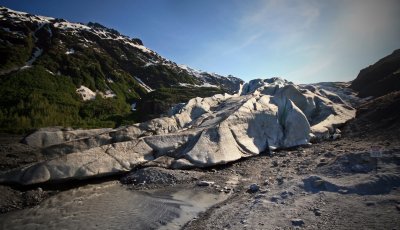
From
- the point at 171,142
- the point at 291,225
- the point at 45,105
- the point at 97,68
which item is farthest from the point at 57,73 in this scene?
the point at 291,225

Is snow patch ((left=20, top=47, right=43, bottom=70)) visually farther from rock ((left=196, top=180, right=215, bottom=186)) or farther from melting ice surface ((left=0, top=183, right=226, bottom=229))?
rock ((left=196, top=180, right=215, bottom=186))

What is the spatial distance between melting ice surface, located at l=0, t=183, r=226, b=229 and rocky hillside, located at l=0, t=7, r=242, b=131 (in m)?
33.9

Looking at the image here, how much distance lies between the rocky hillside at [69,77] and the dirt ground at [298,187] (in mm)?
31147

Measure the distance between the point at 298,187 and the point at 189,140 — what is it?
10421mm

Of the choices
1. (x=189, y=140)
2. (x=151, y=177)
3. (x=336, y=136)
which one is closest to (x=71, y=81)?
(x=189, y=140)

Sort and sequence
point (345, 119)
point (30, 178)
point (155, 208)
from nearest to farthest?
point (155, 208) → point (30, 178) → point (345, 119)

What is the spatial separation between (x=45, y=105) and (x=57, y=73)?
21.1 meters

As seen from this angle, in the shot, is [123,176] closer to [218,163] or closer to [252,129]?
[218,163]

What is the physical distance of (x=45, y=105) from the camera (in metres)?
51.5

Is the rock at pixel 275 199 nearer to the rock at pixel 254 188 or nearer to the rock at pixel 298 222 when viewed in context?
the rock at pixel 254 188

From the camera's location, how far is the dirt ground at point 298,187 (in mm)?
9906

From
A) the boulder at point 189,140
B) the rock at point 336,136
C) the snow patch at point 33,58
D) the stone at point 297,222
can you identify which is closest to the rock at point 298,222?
the stone at point 297,222

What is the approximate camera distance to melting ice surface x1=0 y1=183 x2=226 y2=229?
11.5m

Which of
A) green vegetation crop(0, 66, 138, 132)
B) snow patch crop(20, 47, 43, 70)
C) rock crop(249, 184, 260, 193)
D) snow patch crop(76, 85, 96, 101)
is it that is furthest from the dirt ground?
snow patch crop(20, 47, 43, 70)
